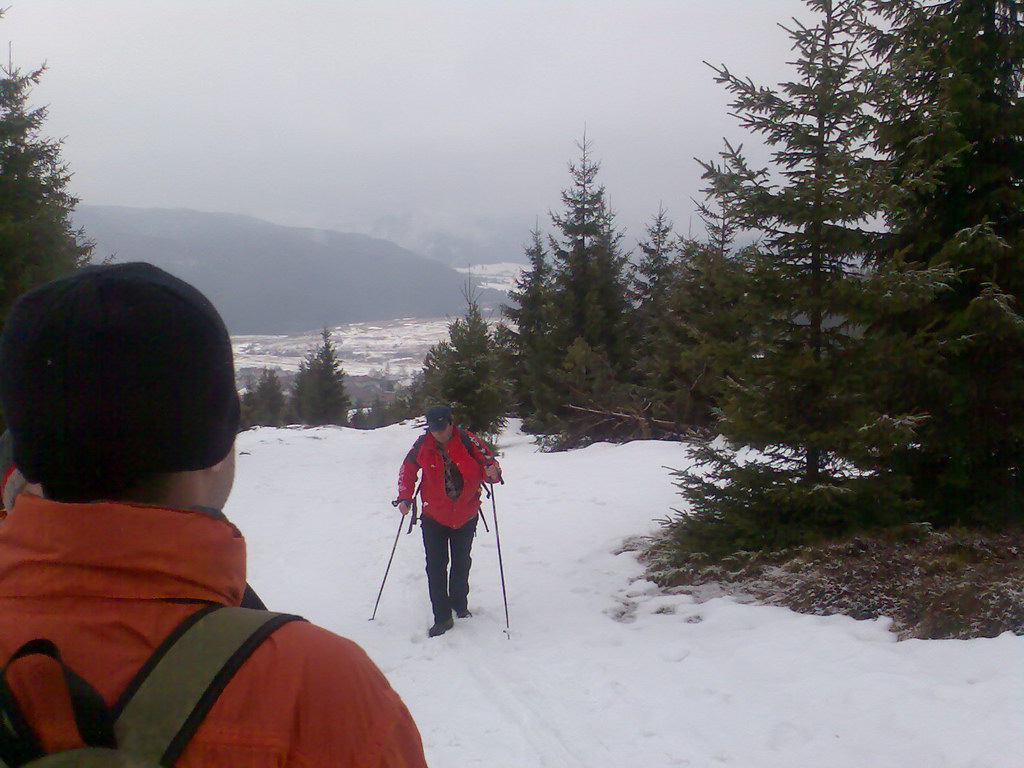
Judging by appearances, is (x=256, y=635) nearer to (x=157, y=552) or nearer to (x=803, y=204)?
(x=157, y=552)

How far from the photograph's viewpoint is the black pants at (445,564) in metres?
6.72

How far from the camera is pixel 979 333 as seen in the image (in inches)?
274

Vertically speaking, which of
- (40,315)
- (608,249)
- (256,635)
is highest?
(608,249)

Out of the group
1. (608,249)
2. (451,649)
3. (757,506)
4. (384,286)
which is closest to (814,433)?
(757,506)

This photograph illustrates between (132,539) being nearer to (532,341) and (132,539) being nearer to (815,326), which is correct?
(815,326)

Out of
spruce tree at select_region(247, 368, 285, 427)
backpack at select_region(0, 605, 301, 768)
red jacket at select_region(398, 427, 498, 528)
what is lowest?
spruce tree at select_region(247, 368, 285, 427)

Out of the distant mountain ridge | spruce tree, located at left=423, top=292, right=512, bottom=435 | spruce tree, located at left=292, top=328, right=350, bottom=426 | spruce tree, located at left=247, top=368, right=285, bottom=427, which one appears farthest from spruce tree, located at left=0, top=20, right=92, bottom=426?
spruce tree, located at left=247, top=368, right=285, bottom=427

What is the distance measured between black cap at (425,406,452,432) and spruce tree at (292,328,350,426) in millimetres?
38828

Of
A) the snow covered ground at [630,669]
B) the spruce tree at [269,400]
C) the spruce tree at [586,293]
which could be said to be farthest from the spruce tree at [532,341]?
the spruce tree at [269,400]

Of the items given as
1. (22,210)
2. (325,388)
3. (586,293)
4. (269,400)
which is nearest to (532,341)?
(586,293)

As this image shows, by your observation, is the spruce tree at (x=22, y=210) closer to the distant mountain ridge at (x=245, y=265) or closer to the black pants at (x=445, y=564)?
the distant mountain ridge at (x=245, y=265)

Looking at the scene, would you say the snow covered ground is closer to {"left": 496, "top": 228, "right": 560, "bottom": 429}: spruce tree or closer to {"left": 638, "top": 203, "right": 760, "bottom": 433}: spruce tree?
{"left": 638, "top": 203, "right": 760, "bottom": 433}: spruce tree

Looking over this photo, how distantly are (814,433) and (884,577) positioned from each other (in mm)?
1428

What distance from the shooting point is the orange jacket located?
1041 millimetres
